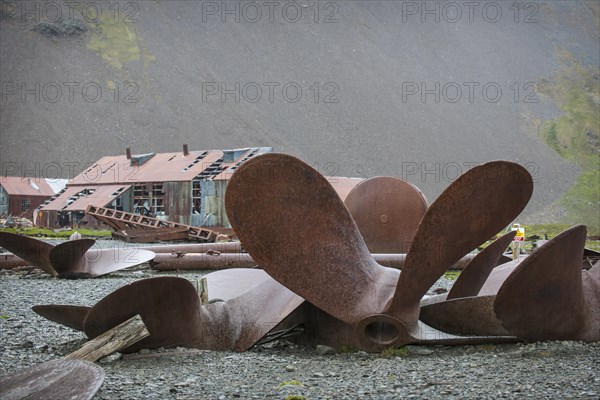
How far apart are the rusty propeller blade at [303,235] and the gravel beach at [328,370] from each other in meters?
0.48

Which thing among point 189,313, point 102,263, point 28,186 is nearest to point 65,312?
point 189,313

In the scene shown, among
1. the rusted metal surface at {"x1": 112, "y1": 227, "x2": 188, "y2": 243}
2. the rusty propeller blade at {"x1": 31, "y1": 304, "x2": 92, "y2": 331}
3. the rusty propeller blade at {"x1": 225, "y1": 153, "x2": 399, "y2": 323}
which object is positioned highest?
the rusty propeller blade at {"x1": 225, "y1": 153, "x2": 399, "y2": 323}

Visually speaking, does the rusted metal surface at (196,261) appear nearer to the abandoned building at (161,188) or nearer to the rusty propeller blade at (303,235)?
the rusty propeller blade at (303,235)

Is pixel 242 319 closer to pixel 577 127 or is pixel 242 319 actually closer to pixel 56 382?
pixel 56 382

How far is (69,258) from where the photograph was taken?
12789mm

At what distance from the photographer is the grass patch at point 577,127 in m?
49.0

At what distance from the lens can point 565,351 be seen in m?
5.68

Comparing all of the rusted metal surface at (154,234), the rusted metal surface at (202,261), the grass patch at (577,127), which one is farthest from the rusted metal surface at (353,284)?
the grass patch at (577,127)

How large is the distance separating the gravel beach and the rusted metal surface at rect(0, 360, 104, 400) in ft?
0.38

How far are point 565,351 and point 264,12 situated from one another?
266 feet

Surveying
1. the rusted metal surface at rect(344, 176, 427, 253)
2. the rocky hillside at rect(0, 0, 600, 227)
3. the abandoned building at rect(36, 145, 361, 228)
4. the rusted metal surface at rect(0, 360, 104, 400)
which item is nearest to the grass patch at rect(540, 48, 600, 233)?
the rocky hillside at rect(0, 0, 600, 227)

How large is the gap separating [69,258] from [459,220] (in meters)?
8.69

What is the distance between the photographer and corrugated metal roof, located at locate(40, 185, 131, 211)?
33.9 meters

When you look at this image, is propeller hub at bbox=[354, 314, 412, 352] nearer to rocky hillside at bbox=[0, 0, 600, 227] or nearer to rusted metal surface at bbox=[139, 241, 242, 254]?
rusted metal surface at bbox=[139, 241, 242, 254]
